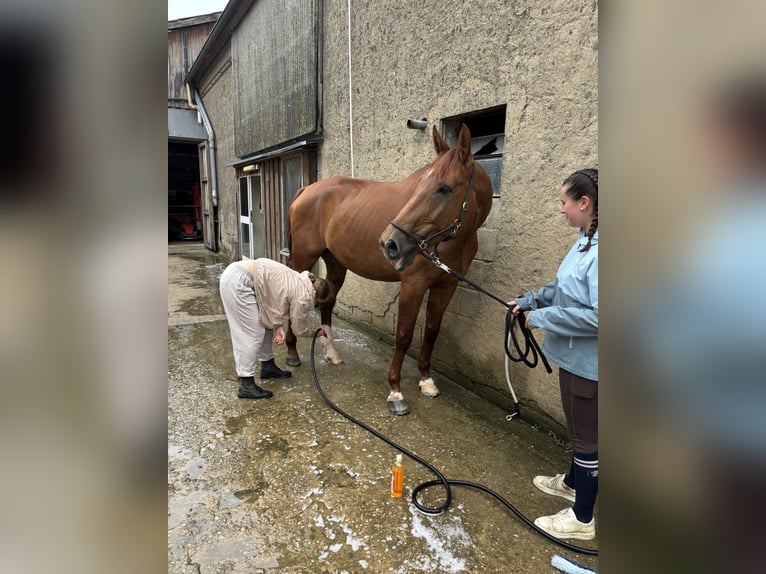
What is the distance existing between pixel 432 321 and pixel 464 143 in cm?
142

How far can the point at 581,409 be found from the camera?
1.82m

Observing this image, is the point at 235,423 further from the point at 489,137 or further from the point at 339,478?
the point at 489,137

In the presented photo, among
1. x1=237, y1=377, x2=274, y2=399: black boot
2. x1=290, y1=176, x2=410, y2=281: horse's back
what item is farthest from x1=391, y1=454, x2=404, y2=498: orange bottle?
x1=290, y1=176, x2=410, y2=281: horse's back

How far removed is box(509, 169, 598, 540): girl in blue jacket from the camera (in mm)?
1720

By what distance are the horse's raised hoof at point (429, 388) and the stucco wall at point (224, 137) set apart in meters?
8.38

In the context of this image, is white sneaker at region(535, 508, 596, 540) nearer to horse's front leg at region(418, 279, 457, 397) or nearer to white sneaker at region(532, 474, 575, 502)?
white sneaker at region(532, 474, 575, 502)

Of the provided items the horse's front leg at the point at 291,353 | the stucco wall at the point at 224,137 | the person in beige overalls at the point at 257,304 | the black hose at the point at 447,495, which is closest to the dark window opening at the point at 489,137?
the person in beige overalls at the point at 257,304

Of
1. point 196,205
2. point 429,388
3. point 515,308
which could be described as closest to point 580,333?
point 515,308

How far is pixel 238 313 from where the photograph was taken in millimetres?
3326

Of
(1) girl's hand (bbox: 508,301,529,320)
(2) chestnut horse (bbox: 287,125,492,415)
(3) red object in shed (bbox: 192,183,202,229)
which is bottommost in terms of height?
(1) girl's hand (bbox: 508,301,529,320)

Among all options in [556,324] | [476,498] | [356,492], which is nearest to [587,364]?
[556,324]

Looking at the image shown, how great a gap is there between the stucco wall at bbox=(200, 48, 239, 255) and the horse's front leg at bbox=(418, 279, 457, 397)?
27.2 ft
